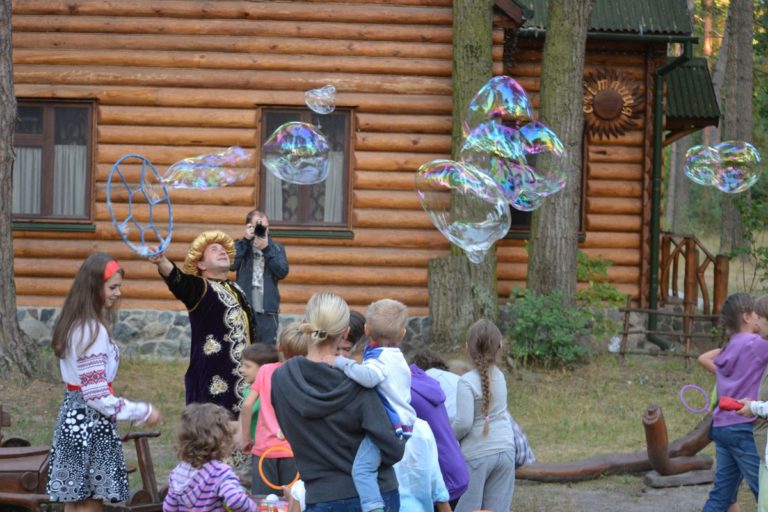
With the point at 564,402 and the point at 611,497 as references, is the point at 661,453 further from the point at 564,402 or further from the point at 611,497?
the point at 564,402

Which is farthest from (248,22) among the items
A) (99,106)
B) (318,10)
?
(99,106)

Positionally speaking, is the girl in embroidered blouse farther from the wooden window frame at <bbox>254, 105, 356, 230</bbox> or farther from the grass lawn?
the wooden window frame at <bbox>254, 105, 356, 230</bbox>

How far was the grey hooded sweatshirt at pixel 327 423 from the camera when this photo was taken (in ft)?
14.9

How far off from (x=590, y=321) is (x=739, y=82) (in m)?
10.6

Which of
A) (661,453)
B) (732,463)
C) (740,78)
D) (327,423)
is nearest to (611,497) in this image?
(661,453)

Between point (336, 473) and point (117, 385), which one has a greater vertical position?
point (336, 473)

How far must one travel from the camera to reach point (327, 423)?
4578 millimetres

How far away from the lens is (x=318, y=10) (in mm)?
14203

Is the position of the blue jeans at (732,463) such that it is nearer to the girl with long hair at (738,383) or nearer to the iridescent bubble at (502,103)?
the girl with long hair at (738,383)

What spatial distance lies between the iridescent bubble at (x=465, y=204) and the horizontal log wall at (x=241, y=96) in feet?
8.61

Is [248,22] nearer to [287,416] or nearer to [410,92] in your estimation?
[410,92]

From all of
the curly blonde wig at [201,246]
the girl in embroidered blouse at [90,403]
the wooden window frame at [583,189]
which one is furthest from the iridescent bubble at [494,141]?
the girl in embroidered blouse at [90,403]

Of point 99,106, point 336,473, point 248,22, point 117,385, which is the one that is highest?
point 248,22

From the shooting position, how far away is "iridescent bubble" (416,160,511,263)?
32.9 ft
